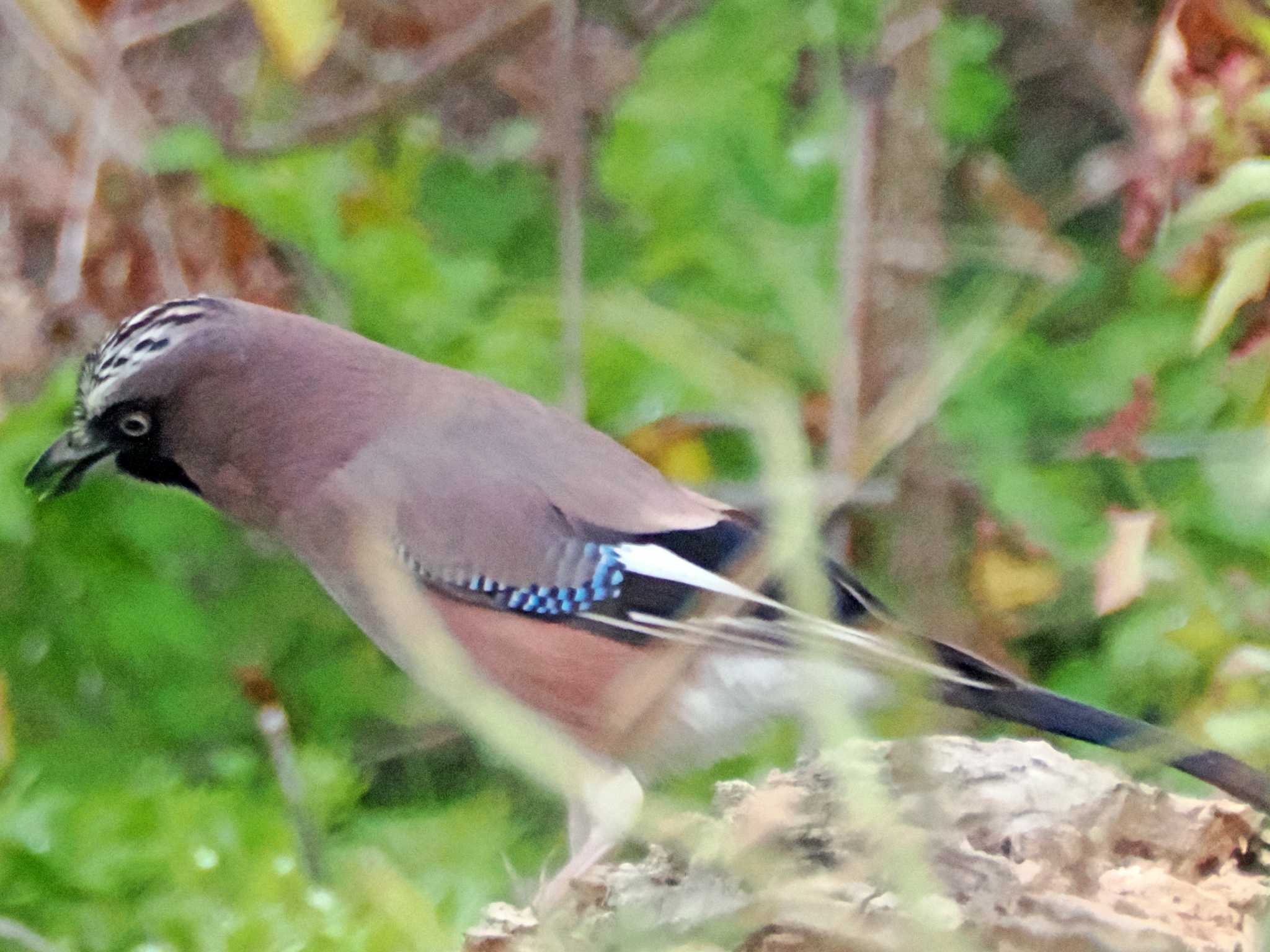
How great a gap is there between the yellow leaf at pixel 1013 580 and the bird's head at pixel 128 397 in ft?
3.63

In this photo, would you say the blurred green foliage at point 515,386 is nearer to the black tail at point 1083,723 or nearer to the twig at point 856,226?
the black tail at point 1083,723

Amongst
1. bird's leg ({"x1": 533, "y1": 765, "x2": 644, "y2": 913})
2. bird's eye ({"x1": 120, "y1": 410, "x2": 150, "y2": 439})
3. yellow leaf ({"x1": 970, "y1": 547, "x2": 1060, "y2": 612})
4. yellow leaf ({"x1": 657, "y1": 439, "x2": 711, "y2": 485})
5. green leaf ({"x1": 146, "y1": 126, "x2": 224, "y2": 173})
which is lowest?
bird's leg ({"x1": 533, "y1": 765, "x2": 644, "y2": 913})

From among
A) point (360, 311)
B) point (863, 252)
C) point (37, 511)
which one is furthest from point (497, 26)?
point (863, 252)

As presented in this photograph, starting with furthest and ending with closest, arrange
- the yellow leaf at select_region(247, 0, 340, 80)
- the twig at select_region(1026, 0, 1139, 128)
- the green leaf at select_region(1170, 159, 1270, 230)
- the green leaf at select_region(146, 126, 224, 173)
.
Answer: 1. the twig at select_region(1026, 0, 1139, 128)
2. the green leaf at select_region(146, 126, 224, 173)
3. the green leaf at select_region(1170, 159, 1270, 230)
4. the yellow leaf at select_region(247, 0, 340, 80)

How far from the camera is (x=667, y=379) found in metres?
2.19

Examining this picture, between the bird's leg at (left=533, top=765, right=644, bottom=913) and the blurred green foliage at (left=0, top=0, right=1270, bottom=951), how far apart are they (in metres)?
0.16

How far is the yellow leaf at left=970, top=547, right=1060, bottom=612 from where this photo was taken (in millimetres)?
2166

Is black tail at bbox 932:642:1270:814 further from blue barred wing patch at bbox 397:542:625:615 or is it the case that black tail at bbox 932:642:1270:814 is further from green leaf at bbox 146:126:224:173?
green leaf at bbox 146:126:224:173

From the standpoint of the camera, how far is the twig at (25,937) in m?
1.72

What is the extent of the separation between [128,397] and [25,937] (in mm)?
656

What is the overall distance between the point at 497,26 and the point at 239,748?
1.17m

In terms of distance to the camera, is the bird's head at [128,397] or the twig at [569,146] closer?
the twig at [569,146]

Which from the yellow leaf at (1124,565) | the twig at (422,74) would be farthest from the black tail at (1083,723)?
the twig at (422,74)

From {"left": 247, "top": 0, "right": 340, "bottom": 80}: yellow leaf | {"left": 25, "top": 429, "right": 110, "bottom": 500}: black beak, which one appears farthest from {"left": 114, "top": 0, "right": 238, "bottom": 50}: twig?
{"left": 247, "top": 0, "right": 340, "bottom": 80}: yellow leaf
